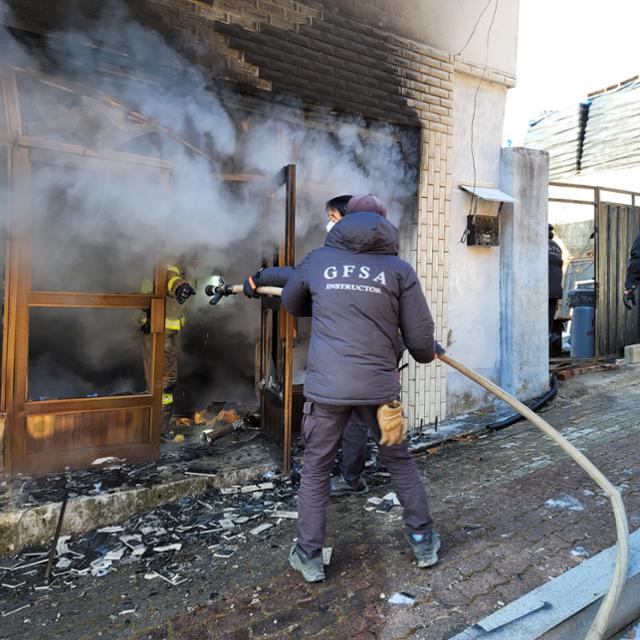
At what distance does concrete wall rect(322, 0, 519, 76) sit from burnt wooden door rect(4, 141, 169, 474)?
332 cm

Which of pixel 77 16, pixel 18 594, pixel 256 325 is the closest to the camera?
pixel 18 594

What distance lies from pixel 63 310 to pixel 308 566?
11.6 ft

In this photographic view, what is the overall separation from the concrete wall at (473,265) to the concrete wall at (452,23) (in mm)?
359

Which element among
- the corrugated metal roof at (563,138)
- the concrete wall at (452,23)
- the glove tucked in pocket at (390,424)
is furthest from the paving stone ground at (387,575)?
the corrugated metal roof at (563,138)

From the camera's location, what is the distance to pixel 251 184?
5.14m

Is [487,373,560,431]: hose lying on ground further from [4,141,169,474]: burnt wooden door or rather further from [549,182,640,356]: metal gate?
[4,141,169,474]: burnt wooden door

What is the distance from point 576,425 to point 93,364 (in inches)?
217

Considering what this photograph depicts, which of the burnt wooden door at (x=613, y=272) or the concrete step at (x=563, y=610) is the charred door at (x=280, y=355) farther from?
the burnt wooden door at (x=613, y=272)

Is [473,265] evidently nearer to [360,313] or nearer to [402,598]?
[360,313]

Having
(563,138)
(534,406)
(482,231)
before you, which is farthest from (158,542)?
(563,138)

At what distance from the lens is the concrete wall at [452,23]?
5.79 metres

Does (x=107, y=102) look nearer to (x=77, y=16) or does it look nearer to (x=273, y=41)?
(x=77, y=16)

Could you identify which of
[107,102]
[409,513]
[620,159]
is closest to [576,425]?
[409,513]

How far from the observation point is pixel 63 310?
4938mm
